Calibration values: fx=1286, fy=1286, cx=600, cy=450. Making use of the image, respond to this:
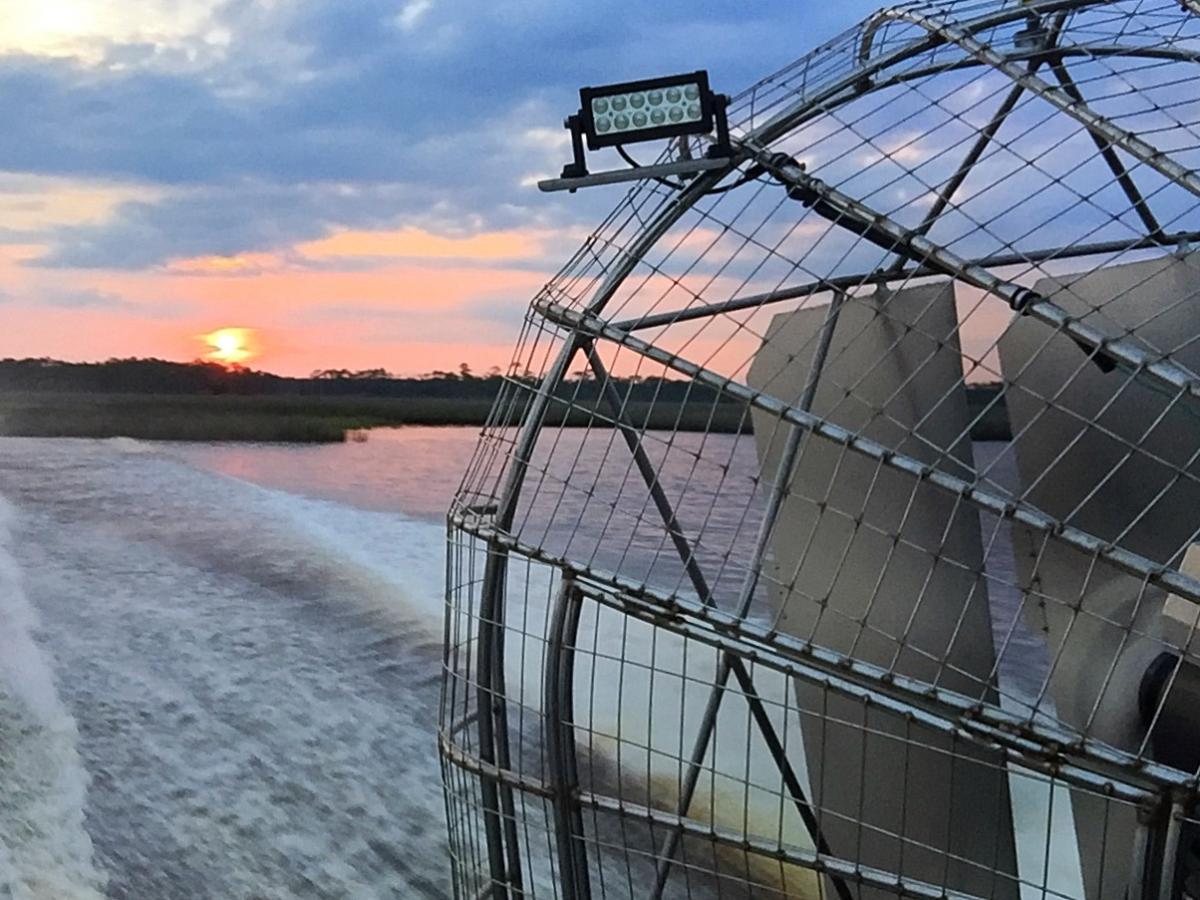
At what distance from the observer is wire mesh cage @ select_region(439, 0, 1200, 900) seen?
A: 1.32 metres

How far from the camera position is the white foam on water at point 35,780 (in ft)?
6.72

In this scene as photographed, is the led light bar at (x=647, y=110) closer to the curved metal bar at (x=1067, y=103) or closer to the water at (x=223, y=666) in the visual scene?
the curved metal bar at (x=1067, y=103)

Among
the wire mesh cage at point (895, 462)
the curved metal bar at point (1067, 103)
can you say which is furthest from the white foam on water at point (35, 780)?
the curved metal bar at point (1067, 103)

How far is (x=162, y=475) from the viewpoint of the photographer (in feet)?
8.91

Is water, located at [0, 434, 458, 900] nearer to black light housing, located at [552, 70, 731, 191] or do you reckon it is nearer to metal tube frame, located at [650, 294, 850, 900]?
metal tube frame, located at [650, 294, 850, 900]

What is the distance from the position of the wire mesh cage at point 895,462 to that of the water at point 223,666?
1.19ft

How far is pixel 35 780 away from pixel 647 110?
5.21 ft

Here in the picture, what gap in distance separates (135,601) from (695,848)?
118 centimetres

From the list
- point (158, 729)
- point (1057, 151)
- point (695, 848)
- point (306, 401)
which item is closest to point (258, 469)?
point (306, 401)

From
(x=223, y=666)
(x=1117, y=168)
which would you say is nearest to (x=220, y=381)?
(x=223, y=666)

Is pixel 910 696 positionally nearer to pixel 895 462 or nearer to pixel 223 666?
pixel 895 462

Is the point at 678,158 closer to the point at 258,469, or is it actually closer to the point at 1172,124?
the point at 1172,124

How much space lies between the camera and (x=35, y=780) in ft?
7.12

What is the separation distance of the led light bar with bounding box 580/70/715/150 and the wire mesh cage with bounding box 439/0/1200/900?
4.6 inches
